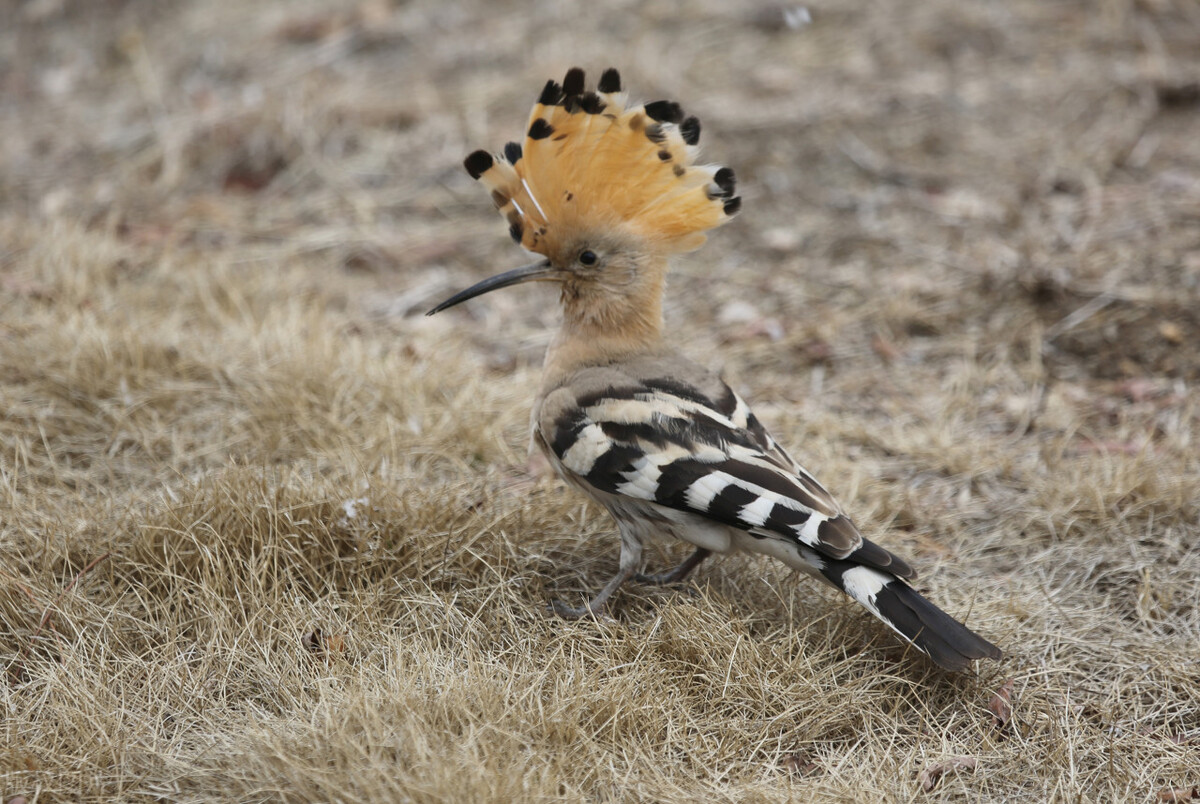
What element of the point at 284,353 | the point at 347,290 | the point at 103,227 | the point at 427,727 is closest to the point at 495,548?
the point at 427,727

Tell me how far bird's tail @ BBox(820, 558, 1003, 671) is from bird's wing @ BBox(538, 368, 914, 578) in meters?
0.04

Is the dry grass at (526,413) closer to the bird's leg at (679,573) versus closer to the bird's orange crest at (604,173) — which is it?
the bird's leg at (679,573)

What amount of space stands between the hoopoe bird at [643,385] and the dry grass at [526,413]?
0.17 meters

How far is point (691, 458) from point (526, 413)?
42.8 inches

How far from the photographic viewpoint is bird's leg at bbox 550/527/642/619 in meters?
2.73

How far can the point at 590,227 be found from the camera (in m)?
3.01

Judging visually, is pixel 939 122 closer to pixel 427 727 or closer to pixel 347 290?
pixel 347 290

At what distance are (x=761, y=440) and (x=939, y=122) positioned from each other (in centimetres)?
364

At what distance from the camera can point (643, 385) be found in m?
2.94

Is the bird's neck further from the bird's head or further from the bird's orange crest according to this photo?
the bird's orange crest

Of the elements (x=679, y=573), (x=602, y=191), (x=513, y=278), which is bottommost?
(x=679, y=573)

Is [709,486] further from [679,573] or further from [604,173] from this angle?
[604,173]

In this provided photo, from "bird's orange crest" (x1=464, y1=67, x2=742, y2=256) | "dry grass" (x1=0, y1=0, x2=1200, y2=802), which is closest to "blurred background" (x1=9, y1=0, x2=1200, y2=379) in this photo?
"dry grass" (x1=0, y1=0, x2=1200, y2=802)

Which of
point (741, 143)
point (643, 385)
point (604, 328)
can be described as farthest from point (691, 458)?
point (741, 143)
